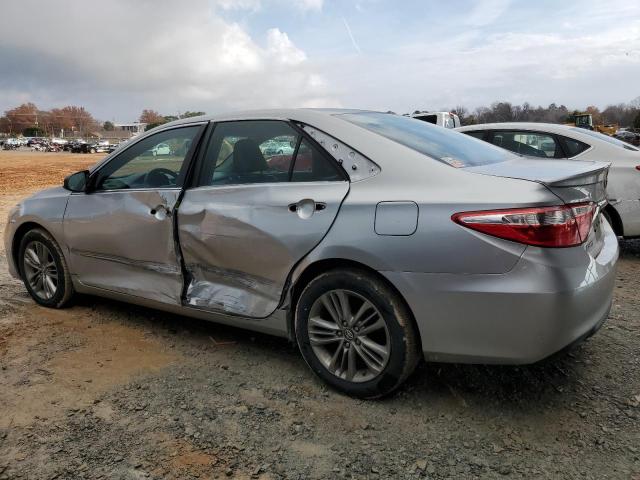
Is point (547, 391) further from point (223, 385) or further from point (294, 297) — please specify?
point (223, 385)

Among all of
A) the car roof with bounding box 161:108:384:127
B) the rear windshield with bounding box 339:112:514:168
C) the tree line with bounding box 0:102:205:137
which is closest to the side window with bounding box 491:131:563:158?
the rear windshield with bounding box 339:112:514:168

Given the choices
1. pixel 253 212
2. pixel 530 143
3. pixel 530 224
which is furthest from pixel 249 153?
pixel 530 143

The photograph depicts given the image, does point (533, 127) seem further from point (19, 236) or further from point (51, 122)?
point (51, 122)

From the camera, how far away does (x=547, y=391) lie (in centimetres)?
302

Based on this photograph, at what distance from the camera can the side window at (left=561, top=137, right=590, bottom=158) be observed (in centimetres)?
619

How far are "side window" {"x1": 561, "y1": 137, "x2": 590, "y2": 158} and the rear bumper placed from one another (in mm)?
3945

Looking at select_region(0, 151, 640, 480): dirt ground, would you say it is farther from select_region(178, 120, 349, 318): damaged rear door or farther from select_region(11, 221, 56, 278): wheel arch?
select_region(11, 221, 56, 278): wheel arch

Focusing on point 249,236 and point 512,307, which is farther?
point 249,236

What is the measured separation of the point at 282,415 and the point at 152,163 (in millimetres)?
2032

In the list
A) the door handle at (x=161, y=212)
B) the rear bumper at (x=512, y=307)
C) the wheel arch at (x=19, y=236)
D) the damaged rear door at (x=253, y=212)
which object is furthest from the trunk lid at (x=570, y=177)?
the wheel arch at (x=19, y=236)

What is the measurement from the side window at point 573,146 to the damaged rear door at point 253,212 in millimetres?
4207

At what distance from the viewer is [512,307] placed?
2.45 metres

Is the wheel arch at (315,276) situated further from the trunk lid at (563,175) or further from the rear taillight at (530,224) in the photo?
the trunk lid at (563,175)

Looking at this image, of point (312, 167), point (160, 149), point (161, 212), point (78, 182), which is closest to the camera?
point (312, 167)
